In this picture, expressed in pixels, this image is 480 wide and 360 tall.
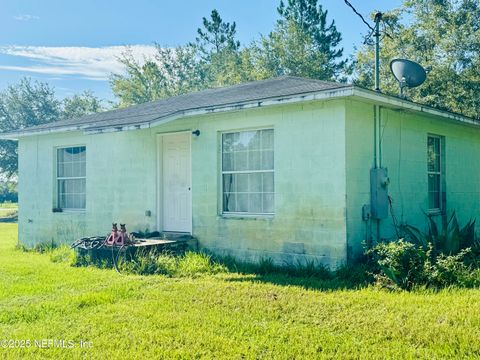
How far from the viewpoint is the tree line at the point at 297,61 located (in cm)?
1806

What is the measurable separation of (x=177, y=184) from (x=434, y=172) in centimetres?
567

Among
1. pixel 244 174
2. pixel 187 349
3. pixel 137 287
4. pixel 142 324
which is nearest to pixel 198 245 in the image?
pixel 244 174

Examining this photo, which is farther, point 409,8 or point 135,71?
point 135,71

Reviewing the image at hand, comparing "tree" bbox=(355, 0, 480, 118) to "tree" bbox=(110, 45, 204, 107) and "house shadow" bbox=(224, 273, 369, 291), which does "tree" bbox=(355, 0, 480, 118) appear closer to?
"house shadow" bbox=(224, 273, 369, 291)

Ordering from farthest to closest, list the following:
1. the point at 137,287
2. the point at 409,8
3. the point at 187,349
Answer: the point at 409,8, the point at 137,287, the point at 187,349

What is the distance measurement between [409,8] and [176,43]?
2528 centimetres

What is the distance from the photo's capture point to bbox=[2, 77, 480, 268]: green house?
8219 millimetres

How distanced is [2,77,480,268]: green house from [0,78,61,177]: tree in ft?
88.8

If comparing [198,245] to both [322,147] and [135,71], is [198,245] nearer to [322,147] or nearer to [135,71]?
[322,147]

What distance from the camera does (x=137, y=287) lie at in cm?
715

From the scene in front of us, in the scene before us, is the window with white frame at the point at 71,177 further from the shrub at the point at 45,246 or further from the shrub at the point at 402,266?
the shrub at the point at 402,266

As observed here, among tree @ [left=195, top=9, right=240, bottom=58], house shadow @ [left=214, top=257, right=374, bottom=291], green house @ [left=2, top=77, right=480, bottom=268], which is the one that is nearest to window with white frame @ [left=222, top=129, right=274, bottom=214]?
green house @ [left=2, top=77, right=480, bottom=268]

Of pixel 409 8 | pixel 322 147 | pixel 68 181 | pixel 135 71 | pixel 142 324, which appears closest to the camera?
pixel 142 324

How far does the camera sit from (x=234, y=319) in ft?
17.9
